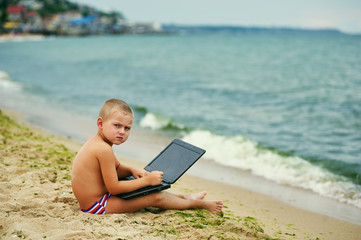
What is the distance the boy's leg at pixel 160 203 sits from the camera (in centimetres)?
363

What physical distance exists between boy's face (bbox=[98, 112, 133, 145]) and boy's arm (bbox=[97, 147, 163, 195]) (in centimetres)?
13

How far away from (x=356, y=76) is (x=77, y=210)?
60.4ft

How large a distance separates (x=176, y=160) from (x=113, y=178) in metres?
0.81

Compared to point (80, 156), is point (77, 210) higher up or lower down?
lower down

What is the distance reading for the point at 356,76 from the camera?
1856cm

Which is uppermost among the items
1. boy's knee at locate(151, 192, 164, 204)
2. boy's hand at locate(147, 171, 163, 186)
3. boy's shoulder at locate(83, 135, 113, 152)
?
boy's shoulder at locate(83, 135, 113, 152)

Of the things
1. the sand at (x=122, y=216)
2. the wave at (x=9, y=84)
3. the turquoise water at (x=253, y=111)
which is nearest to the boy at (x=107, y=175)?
the sand at (x=122, y=216)

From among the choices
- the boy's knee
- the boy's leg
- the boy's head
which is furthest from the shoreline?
the boy's head

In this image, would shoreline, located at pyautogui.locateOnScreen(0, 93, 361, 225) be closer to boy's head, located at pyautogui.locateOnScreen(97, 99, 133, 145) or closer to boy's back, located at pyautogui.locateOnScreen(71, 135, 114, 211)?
boy's back, located at pyautogui.locateOnScreen(71, 135, 114, 211)

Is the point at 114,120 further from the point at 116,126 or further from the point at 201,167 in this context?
the point at 201,167

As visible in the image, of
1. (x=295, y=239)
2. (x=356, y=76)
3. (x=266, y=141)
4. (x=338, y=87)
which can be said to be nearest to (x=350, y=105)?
(x=338, y=87)

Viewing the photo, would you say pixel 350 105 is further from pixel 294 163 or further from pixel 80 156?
pixel 80 156

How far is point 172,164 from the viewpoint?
395cm

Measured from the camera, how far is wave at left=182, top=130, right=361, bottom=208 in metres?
5.55
